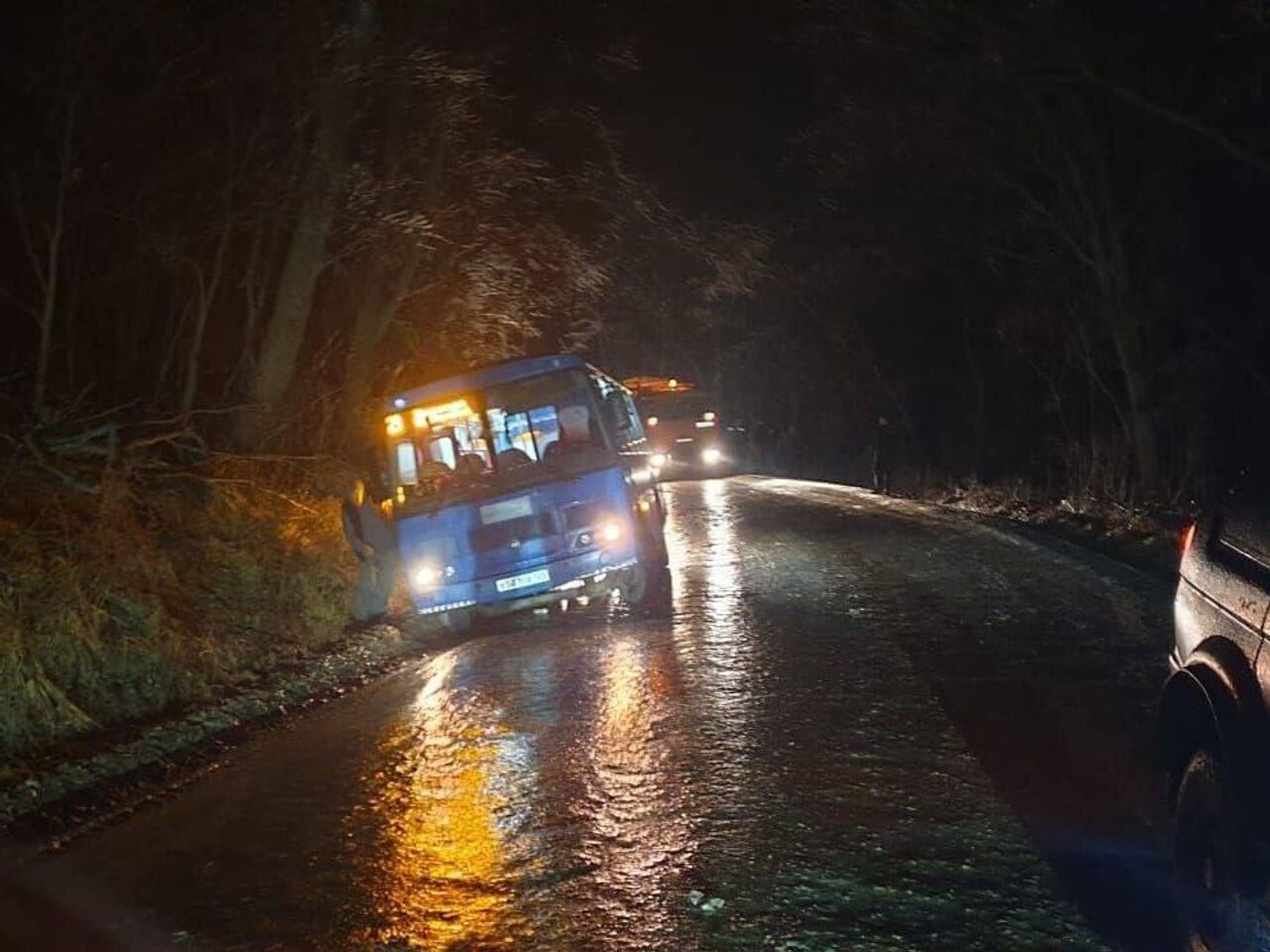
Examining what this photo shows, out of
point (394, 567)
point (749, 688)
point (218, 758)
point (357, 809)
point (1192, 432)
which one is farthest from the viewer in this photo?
point (1192, 432)

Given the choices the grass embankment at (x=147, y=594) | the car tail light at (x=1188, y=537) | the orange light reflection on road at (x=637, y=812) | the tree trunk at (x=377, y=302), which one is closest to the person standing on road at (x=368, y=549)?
the grass embankment at (x=147, y=594)

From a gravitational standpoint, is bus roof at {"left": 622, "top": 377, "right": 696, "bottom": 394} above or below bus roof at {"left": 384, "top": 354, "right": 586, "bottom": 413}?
above

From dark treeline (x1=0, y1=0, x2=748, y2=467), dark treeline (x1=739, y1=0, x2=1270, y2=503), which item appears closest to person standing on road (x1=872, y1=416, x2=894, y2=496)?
dark treeline (x1=739, y1=0, x2=1270, y2=503)

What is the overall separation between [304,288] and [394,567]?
3.23 metres

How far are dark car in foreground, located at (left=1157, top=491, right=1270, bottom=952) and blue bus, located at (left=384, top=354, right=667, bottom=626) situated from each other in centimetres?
704

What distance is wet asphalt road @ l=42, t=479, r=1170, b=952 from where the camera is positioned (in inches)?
206

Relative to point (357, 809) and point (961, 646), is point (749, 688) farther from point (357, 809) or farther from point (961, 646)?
point (357, 809)

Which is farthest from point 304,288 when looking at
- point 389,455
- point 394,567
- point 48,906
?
point 48,906

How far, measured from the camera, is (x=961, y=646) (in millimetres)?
10617

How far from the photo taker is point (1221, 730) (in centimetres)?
490

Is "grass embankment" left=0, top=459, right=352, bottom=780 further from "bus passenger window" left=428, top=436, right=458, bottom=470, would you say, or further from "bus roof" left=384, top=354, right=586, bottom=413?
"bus roof" left=384, top=354, right=586, bottom=413

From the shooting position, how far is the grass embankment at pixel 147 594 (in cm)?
856

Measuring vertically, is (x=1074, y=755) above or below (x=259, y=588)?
below

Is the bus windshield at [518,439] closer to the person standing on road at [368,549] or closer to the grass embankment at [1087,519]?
the person standing on road at [368,549]
